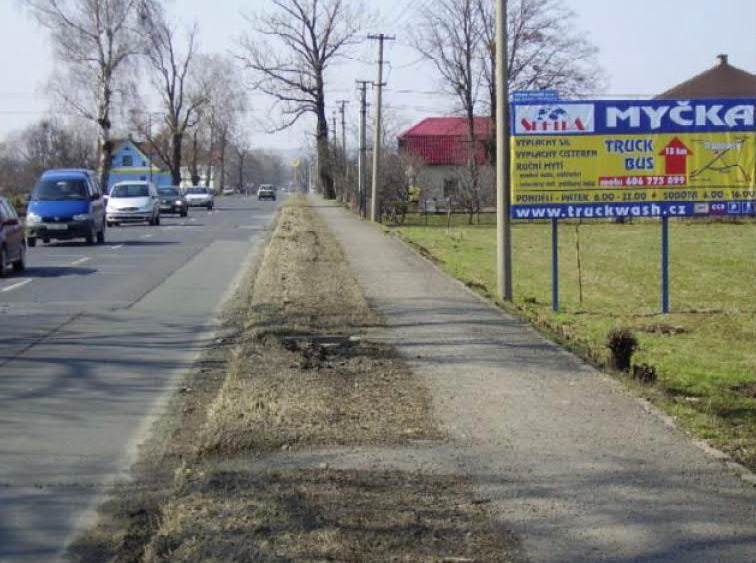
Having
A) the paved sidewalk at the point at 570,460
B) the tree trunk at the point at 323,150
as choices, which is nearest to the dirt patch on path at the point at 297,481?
the paved sidewalk at the point at 570,460

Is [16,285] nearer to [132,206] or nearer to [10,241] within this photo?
[10,241]

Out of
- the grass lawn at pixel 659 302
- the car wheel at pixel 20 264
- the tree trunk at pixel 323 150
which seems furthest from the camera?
the tree trunk at pixel 323 150

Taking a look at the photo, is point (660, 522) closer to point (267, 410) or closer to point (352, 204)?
point (267, 410)

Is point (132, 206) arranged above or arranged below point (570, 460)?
above

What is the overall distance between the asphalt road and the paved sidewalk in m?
2.27

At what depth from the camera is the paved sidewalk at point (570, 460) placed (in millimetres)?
5336

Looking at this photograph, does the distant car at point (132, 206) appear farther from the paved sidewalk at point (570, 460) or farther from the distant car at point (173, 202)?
the paved sidewalk at point (570, 460)

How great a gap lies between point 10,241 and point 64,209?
358 inches

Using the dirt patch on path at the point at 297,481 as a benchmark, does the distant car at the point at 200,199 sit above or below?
above

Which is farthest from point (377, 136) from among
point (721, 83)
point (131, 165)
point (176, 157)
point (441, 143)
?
point (131, 165)

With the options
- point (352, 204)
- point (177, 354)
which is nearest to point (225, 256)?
point (177, 354)

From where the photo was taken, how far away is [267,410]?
8.02m

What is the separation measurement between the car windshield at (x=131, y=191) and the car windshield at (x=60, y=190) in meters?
12.2

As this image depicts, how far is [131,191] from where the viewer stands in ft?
141
